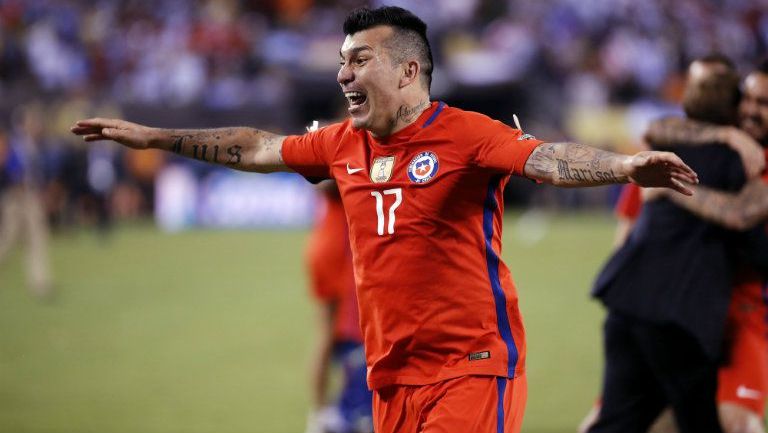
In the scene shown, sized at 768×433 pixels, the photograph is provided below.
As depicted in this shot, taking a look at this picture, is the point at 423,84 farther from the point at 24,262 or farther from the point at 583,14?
the point at 583,14

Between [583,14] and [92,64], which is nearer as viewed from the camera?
[92,64]

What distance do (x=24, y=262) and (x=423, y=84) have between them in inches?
604

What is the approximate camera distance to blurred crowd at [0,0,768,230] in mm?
23406

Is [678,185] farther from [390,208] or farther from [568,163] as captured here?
[390,208]

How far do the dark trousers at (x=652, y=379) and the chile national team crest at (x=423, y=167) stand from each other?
71.1 inches

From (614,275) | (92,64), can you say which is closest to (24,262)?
(92,64)

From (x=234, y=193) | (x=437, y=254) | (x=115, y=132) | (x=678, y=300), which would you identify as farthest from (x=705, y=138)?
(x=234, y=193)

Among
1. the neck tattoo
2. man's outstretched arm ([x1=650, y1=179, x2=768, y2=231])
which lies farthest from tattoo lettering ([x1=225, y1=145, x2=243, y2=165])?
man's outstretched arm ([x1=650, y1=179, x2=768, y2=231])

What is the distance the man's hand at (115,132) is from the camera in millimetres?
4918

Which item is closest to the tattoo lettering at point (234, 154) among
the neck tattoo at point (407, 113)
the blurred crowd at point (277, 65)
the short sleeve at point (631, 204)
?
the neck tattoo at point (407, 113)

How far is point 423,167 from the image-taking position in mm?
4422

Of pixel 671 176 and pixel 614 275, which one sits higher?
pixel 671 176

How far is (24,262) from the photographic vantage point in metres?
18.7

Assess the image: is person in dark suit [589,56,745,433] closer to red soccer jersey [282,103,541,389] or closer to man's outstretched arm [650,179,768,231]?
man's outstretched arm [650,179,768,231]
